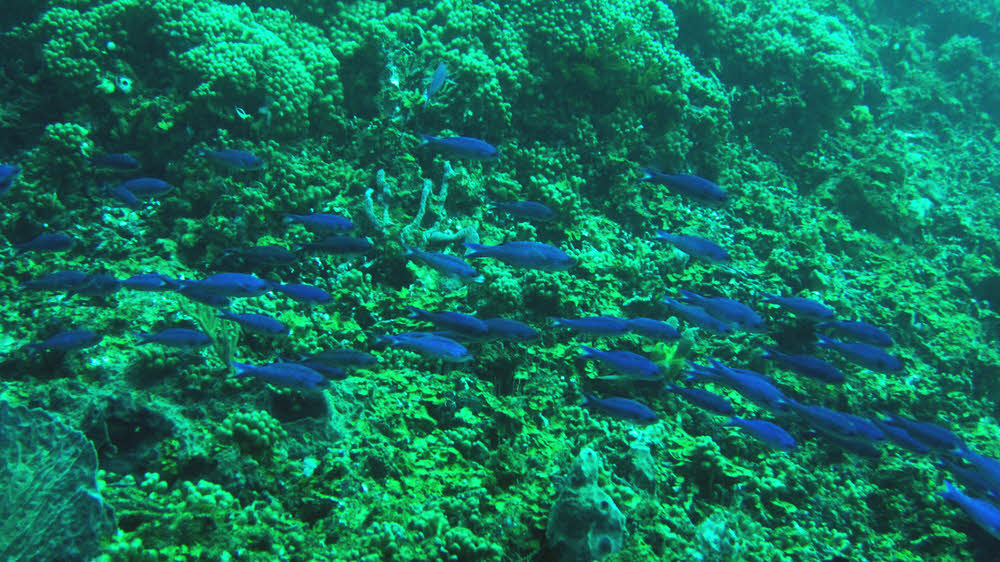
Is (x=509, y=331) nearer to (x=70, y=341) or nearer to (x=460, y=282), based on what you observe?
(x=460, y=282)

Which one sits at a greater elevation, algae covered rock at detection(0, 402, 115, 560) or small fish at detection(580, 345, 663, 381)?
small fish at detection(580, 345, 663, 381)

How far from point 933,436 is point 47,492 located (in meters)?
6.40

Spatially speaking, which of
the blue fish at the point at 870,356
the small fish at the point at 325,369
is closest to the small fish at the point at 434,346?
the small fish at the point at 325,369

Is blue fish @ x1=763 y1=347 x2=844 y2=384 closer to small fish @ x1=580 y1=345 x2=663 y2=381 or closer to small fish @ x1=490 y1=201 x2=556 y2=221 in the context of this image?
small fish @ x1=580 y1=345 x2=663 y2=381

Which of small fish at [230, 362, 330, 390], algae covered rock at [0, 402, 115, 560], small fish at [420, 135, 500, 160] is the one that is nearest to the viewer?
algae covered rock at [0, 402, 115, 560]

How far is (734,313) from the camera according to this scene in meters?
4.01

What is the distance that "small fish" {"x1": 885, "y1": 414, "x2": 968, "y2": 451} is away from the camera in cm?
388

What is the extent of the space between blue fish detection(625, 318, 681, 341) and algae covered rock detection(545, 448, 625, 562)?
1.42 meters

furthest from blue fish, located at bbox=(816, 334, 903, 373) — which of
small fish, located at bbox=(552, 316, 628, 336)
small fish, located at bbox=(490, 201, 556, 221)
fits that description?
small fish, located at bbox=(490, 201, 556, 221)

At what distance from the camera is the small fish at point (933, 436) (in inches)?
153

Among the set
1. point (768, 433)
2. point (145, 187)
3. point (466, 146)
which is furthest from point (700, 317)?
point (145, 187)

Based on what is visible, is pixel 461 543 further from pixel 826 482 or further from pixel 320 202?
pixel 320 202

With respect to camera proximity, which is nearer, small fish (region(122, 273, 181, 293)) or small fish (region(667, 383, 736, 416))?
small fish (region(667, 383, 736, 416))

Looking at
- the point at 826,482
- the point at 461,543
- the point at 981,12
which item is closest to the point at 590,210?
the point at 826,482
